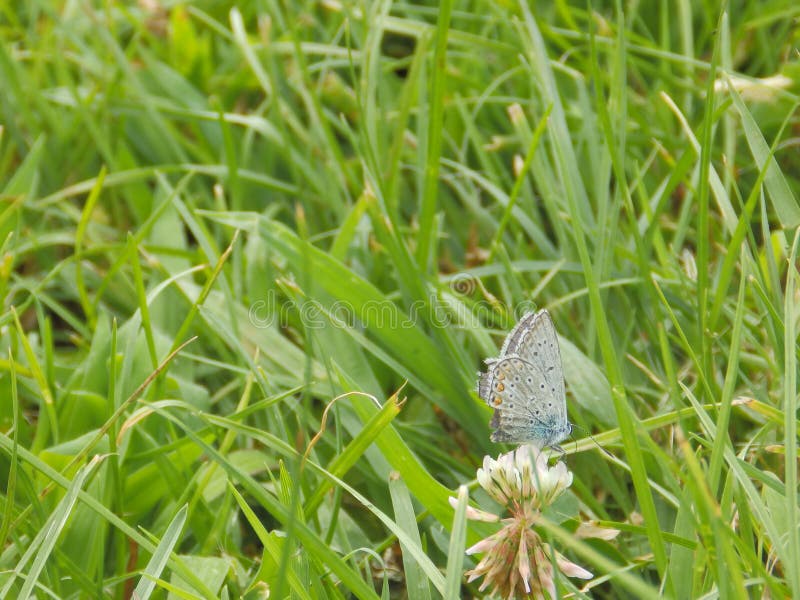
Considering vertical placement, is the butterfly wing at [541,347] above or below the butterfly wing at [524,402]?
above

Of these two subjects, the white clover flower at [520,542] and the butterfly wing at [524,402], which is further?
the butterfly wing at [524,402]

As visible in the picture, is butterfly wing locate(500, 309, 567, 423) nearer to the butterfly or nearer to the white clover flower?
the butterfly

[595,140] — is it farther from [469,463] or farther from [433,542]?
[433,542]

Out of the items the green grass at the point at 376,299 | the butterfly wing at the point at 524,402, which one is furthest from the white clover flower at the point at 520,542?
the butterfly wing at the point at 524,402

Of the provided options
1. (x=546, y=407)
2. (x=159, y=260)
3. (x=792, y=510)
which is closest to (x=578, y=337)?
(x=546, y=407)

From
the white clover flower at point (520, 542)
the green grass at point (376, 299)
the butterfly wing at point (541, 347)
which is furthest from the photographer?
the butterfly wing at point (541, 347)

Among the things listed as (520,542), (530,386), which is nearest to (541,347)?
(530,386)

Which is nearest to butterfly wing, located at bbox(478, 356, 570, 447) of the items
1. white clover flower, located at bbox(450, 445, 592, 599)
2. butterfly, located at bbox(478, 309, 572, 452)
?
butterfly, located at bbox(478, 309, 572, 452)

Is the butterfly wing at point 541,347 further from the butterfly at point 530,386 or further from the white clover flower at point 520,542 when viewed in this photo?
the white clover flower at point 520,542
